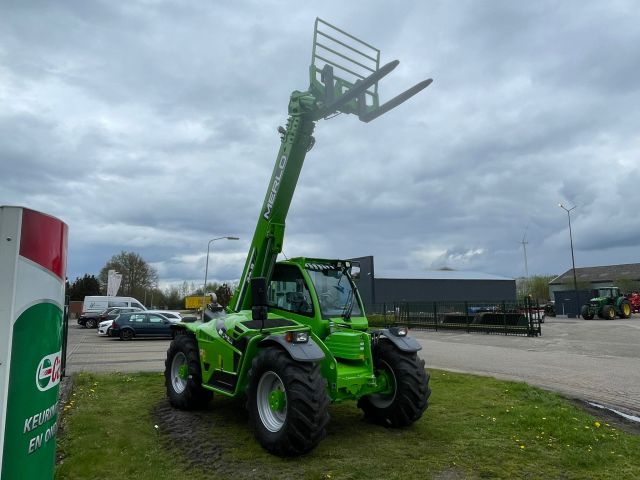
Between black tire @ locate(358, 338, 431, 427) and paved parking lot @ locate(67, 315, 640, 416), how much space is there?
13.4ft

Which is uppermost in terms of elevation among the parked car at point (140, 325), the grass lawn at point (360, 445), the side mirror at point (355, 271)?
the side mirror at point (355, 271)

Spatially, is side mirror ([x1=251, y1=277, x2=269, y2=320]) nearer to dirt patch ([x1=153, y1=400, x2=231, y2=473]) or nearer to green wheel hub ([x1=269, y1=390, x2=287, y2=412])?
green wheel hub ([x1=269, y1=390, x2=287, y2=412])

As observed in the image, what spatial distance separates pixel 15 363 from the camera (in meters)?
2.67

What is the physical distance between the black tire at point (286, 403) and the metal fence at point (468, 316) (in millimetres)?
20435

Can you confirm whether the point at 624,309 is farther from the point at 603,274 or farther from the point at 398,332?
the point at 603,274

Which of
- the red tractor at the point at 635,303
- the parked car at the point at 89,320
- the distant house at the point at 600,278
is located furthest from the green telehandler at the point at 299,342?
the distant house at the point at 600,278

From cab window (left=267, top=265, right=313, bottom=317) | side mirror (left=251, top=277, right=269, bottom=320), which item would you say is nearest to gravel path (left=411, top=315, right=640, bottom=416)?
cab window (left=267, top=265, right=313, bottom=317)

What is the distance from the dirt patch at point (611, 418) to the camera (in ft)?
23.2

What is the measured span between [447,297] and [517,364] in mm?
52080

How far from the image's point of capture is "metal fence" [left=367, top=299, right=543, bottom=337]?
79.2 ft

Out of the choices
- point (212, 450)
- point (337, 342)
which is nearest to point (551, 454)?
point (337, 342)

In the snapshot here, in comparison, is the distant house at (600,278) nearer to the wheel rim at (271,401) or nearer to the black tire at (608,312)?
the black tire at (608,312)

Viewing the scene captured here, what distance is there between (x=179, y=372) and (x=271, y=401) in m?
2.85

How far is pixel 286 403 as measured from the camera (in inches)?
218
